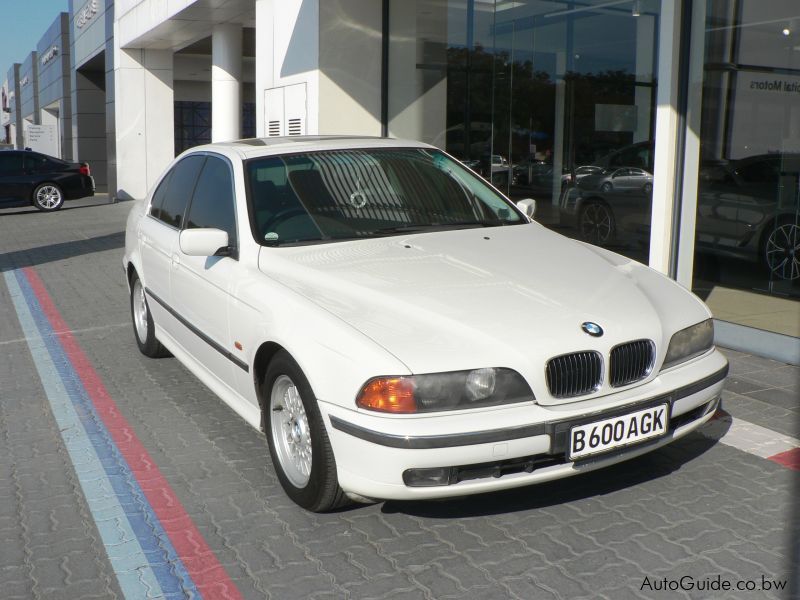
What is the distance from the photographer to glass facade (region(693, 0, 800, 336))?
24.5 ft

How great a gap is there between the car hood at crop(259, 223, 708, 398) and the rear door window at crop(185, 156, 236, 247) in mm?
537

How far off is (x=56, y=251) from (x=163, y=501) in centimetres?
1095

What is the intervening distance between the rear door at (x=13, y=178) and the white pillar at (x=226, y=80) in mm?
6043

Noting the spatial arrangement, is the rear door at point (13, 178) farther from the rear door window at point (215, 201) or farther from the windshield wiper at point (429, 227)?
the windshield wiper at point (429, 227)

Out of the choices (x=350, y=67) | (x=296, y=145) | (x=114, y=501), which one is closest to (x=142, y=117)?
(x=350, y=67)

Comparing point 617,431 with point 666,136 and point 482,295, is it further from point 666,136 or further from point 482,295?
point 666,136

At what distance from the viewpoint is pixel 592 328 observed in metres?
3.51

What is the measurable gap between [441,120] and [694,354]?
326 inches

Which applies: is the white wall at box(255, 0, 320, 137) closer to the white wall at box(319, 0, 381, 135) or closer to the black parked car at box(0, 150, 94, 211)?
the white wall at box(319, 0, 381, 135)

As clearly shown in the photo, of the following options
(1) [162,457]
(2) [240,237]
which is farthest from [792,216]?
(1) [162,457]

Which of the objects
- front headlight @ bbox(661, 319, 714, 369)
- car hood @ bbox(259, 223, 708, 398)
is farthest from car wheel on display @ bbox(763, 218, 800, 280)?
front headlight @ bbox(661, 319, 714, 369)

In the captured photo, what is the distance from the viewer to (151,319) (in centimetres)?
634

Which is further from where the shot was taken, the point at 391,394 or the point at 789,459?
the point at 789,459

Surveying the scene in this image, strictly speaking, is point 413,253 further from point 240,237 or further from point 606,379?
point 606,379
